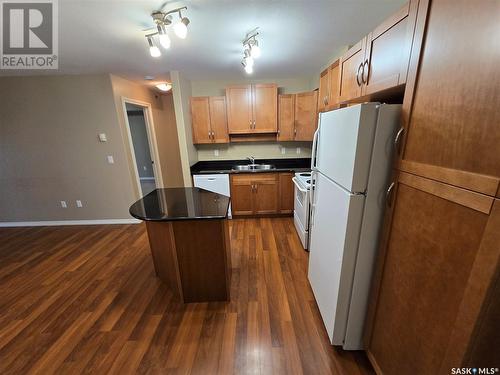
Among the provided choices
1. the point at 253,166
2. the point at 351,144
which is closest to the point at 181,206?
the point at 351,144

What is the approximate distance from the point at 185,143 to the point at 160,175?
150cm

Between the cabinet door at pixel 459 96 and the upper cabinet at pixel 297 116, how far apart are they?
264cm

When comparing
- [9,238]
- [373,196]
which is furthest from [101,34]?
[9,238]

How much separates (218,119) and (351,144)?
283 centimetres

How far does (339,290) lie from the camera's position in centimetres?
126

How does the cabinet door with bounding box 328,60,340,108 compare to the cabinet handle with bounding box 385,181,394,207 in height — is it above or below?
above

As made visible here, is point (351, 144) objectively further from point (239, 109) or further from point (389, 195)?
point (239, 109)

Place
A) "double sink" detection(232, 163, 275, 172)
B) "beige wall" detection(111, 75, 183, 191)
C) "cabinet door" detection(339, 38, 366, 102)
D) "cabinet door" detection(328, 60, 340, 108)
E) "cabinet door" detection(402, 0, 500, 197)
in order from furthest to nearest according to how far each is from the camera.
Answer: "double sink" detection(232, 163, 275, 172), "beige wall" detection(111, 75, 183, 191), "cabinet door" detection(328, 60, 340, 108), "cabinet door" detection(339, 38, 366, 102), "cabinet door" detection(402, 0, 500, 197)

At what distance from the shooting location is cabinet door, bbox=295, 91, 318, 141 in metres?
3.37

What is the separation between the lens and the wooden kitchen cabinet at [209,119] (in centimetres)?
343

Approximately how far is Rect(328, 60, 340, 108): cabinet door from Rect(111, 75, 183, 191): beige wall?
3.08m

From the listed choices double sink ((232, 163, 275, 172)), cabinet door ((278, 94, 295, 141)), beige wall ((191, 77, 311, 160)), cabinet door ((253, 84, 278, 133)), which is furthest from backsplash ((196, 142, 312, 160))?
cabinet door ((253, 84, 278, 133))

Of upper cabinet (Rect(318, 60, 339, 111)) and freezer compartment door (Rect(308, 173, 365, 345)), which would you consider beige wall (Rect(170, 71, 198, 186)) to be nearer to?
upper cabinet (Rect(318, 60, 339, 111))

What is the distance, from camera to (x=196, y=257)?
174cm
